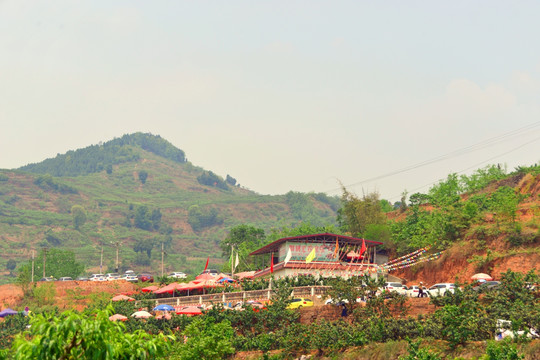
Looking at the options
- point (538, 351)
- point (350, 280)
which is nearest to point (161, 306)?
point (350, 280)

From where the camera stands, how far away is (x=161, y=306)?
51.2 metres

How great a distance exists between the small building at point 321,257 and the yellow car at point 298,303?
956cm

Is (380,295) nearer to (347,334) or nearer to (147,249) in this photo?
(347,334)

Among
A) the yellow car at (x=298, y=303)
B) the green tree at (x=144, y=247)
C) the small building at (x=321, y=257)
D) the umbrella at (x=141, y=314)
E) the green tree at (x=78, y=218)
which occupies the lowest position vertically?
the umbrella at (x=141, y=314)

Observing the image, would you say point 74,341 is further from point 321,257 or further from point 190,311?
point 321,257

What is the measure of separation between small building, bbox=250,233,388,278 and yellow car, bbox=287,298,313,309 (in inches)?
376

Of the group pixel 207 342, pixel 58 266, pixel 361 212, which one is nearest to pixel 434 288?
pixel 207 342

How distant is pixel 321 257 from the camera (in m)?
60.4

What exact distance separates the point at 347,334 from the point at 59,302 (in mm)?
39856

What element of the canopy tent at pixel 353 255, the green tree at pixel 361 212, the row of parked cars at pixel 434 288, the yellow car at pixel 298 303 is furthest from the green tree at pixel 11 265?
the row of parked cars at pixel 434 288

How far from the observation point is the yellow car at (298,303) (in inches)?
1822

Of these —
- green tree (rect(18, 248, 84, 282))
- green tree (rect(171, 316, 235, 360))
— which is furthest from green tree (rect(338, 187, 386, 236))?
green tree (rect(18, 248, 84, 282))

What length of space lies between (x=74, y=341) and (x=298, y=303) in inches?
1272

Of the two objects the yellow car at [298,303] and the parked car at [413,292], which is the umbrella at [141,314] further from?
the parked car at [413,292]
